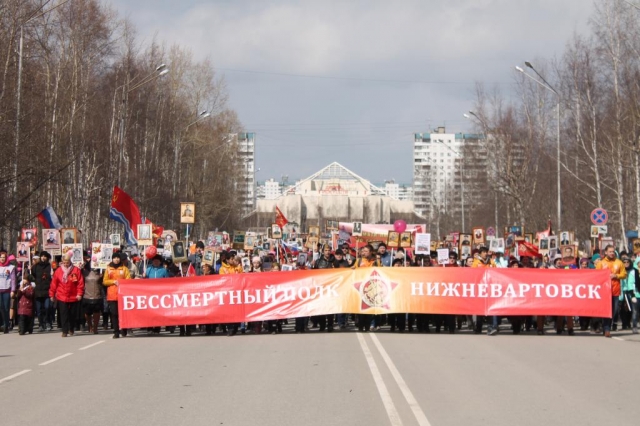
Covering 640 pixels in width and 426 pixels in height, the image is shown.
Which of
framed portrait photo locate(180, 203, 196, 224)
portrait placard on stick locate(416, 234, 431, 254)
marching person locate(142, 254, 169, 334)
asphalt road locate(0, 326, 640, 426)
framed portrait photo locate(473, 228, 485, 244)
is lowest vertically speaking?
asphalt road locate(0, 326, 640, 426)

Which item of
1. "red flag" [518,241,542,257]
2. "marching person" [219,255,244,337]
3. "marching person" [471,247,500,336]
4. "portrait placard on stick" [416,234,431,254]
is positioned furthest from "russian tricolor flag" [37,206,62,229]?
"red flag" [518,241,542,257]

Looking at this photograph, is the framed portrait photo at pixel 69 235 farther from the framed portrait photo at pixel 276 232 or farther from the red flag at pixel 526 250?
the red flag at pixel 526 250

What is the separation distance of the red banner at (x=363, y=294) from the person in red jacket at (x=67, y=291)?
4.01ft

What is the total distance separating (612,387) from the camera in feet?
37.8

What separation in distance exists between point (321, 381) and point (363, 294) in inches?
319

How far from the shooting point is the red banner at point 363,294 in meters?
19.4

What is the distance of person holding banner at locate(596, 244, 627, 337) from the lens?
1952 centimetres

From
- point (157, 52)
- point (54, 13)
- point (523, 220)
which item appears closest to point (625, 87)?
point (523, 220)

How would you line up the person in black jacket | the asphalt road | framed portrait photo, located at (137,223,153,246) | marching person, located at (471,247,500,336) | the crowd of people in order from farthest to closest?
framed portrait photo, located at (137,223,153,246)
the person in black jacket
the crowd of people
marching person, located at (471,247,500,336)
the asphalt road

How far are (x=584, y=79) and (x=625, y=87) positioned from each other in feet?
14.9

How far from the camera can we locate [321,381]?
463 inches

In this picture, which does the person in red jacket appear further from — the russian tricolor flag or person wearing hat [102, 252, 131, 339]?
the russian tricolor flag

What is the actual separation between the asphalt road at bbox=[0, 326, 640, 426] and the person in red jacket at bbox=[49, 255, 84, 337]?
155cm

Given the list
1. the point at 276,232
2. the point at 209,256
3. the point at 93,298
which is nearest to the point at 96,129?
the point at 276,232
